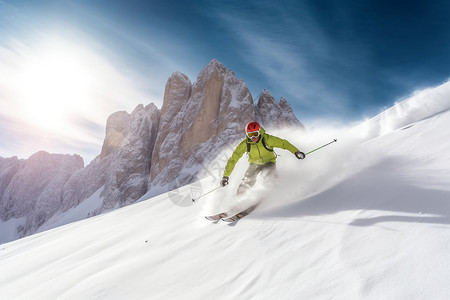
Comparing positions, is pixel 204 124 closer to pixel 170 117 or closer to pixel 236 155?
pixel 170 117

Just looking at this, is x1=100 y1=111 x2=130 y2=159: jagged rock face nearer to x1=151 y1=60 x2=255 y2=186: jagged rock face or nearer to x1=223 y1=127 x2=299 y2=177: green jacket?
x1=151 y1=60 x2=255 y2=186: jagged rock face

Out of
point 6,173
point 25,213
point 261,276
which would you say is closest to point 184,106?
point 261,276

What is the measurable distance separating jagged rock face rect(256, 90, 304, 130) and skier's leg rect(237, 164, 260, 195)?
65.6 metres

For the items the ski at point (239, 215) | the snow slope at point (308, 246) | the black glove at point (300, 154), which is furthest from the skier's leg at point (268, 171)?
the ski at point (239, 215)

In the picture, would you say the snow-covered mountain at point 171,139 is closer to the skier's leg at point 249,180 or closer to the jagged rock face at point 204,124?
the jagged rock face at point 204,124

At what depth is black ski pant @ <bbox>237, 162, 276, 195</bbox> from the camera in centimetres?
570

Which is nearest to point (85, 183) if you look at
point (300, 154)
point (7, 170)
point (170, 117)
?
point (170, 117)

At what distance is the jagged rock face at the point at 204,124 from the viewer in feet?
220

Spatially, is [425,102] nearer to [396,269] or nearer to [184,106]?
[396,269]

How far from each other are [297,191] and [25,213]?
5720 inches

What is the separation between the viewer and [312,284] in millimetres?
1938

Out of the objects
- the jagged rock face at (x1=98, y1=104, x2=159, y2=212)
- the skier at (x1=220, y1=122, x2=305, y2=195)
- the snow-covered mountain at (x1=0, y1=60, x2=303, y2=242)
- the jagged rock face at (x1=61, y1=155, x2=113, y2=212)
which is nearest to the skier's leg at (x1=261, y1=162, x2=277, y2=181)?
the skier at (x1=220, y1=122, x2=305, y2=195)

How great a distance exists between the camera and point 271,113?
72.8m

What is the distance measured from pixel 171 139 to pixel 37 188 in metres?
89.3
